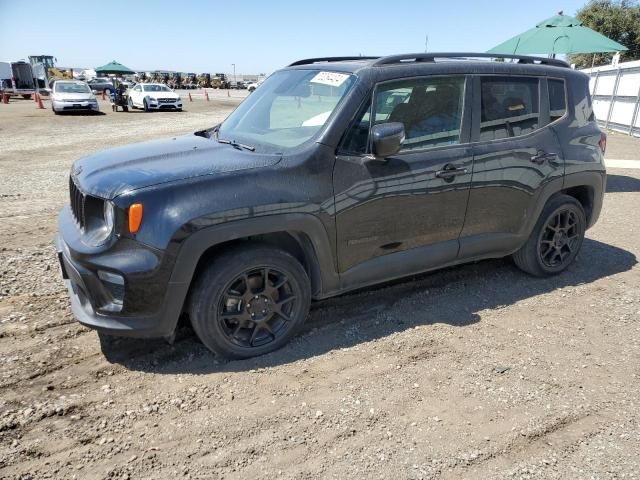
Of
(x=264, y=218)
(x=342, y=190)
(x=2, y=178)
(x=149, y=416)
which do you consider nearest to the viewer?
(x=149, y=416)

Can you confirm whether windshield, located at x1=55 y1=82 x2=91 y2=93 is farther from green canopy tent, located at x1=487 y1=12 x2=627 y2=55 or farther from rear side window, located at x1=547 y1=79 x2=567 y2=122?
rear side window, located at x1=547 y1=79 x2=567 y2=122

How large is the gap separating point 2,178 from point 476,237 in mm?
8941

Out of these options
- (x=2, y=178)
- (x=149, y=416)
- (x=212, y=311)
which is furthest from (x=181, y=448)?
(x=2, y=178)

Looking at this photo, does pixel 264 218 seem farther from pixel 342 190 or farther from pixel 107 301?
pixel 107 301

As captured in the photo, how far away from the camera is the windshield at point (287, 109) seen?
11.0ft

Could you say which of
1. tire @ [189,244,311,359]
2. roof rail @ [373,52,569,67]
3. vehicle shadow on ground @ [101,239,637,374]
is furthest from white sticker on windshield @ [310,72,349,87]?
vehicle shadow on ground @ [101,239,637,374]

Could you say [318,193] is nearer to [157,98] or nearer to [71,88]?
[71,88]

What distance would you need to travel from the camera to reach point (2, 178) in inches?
354

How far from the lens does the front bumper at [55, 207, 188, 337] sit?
8.93 ft

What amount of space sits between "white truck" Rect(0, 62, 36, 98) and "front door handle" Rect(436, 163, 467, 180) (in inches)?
1733

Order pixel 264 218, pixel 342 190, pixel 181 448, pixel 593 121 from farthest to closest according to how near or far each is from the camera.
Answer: pixel 593 121 → pixel 342 190 → pixel 264 218 → pixel 181 448

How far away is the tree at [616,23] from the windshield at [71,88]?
35.6 metres

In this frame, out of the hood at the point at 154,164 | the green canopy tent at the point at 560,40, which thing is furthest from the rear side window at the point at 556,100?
the green canopy tent at the point at 560,40

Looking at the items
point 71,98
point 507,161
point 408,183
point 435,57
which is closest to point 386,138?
point 408,183
